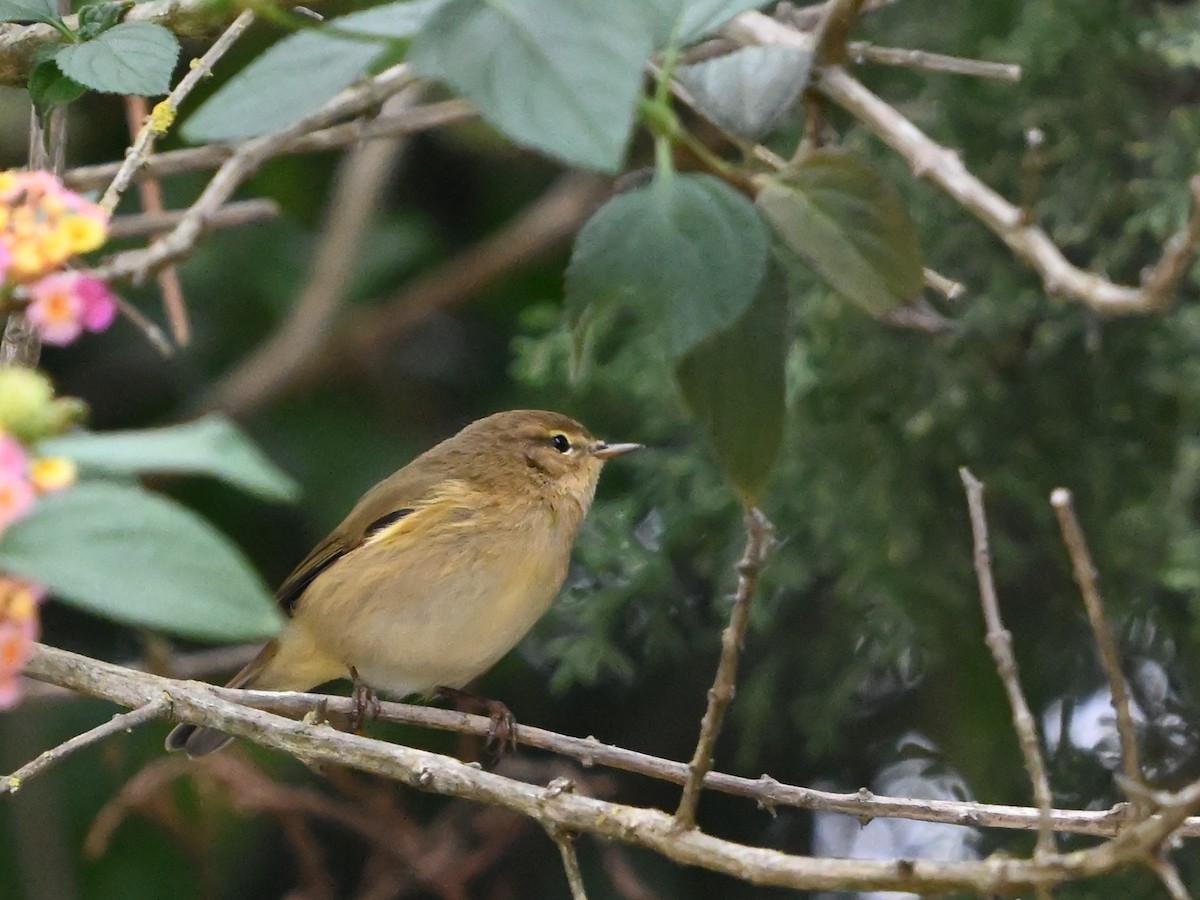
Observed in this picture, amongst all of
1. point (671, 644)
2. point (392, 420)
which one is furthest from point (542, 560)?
point (392, 420)

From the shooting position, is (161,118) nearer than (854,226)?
No

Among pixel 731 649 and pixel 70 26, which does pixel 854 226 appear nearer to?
pixel 731 649

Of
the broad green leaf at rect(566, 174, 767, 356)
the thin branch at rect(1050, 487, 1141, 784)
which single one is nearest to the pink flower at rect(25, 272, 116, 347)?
the broad green leaf at rect(566, 174, 767, 356)

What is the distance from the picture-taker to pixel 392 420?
4160 millimetres

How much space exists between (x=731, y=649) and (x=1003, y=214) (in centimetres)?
58

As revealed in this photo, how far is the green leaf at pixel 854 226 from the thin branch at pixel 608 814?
509 millimetres

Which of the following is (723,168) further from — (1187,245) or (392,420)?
(392,420)

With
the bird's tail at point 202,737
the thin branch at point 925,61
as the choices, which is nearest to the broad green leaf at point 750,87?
the thin branch at point 925,61

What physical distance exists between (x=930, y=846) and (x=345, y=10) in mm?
2353

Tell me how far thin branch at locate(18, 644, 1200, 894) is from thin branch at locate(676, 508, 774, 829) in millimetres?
65

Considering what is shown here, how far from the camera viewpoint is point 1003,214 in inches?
62.7

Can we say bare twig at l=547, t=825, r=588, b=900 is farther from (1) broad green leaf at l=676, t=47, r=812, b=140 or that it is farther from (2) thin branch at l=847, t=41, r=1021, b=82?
(2) thin branch at l=847, t=41, r=1021, b=82

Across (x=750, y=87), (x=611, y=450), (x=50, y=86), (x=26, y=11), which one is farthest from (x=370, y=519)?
(x=750, y=87)

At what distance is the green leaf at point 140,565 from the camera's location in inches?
32.8
